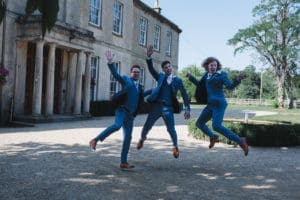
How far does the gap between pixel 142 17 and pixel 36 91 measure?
13285 mm

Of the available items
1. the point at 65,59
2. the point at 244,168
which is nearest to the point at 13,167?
the point at 244,168

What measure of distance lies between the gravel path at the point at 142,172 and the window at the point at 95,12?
1103 centimetres

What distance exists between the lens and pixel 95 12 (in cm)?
1986

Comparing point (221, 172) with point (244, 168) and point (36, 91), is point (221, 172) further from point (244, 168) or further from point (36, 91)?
point (36, 91)

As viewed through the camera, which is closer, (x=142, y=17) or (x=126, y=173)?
(x=126, y=173)

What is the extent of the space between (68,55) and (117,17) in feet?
18.5

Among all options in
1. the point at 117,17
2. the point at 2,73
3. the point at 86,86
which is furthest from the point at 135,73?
the point at 117,17

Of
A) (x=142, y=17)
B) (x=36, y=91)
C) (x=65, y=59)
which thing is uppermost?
(x=142, y=17)

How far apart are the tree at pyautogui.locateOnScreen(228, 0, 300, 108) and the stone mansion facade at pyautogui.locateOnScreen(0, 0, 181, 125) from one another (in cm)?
2892

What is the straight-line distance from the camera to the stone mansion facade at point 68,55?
47.5ft

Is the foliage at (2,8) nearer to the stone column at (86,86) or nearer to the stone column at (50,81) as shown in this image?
the stone column at (50,81)

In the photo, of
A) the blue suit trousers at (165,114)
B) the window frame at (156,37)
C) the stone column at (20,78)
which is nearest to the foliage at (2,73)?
the stone column at (20,78)

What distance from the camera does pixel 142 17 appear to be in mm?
25891

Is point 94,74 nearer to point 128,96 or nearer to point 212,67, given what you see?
point 212,67
